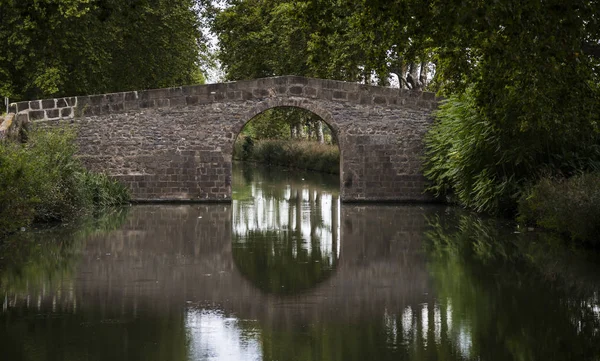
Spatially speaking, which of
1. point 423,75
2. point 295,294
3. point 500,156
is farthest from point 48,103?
point 423,75

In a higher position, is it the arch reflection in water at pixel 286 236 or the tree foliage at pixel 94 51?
the tree foliage at pixel 94 51

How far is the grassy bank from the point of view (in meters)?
40.2

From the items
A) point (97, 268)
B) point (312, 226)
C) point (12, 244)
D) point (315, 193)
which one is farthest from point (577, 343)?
point (315, 193)

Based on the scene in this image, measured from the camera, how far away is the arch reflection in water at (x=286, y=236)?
10.9 m

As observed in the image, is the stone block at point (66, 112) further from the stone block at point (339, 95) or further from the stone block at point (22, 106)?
the stone block at point (339, 95)

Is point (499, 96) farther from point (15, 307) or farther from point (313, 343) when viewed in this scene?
point (15, 307)

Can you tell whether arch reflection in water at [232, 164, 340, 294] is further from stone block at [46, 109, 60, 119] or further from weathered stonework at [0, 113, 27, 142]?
weathered stonework at [0, 113, 27, 142]

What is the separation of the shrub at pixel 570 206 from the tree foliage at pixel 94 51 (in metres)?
11.0

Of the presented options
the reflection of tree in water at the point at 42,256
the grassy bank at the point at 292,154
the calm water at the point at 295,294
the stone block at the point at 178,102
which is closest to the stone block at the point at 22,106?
the stone block at the point at 178,102

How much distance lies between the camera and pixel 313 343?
23.8 feet

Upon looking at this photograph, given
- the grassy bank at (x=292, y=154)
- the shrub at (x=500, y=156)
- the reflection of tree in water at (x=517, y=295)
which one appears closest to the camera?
the reflection of tree in water at (x=517, y=295)

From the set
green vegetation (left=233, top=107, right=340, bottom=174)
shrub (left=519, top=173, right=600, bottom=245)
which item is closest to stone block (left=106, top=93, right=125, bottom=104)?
shrub (left=519, top=173, right=600, bottom=245)

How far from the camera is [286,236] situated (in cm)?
1526

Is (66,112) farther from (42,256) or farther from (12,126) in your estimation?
(42,256)
